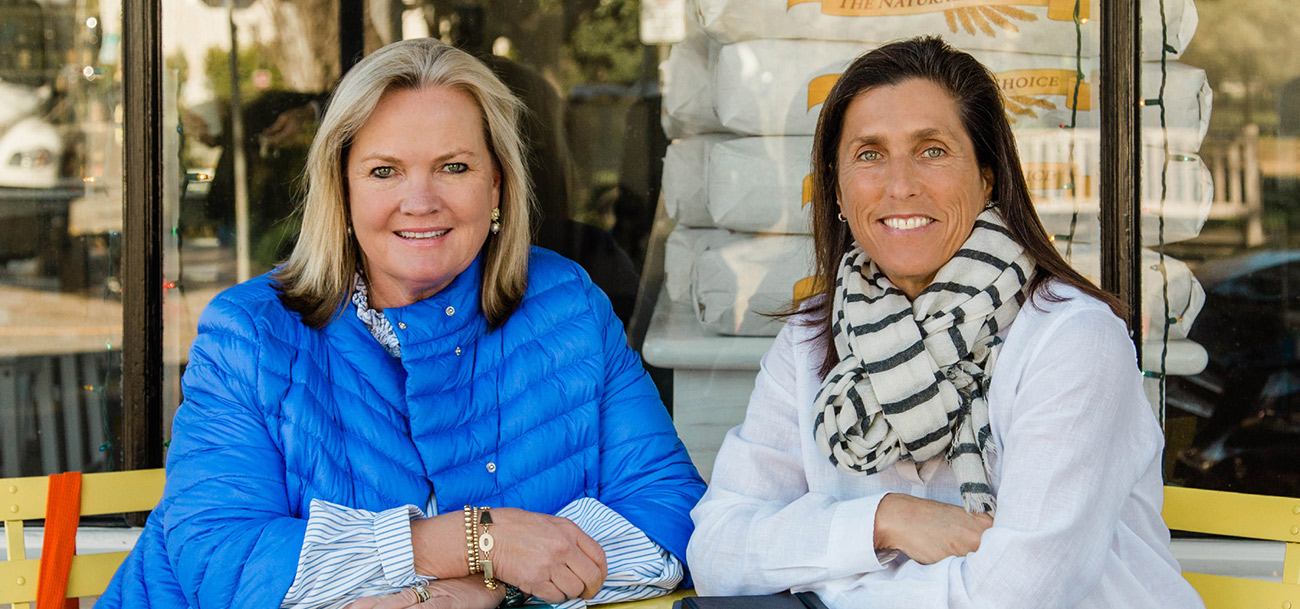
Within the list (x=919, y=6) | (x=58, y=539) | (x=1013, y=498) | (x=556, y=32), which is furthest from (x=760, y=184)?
(x=58, y=539)

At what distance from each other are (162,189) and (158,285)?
0.79 feet

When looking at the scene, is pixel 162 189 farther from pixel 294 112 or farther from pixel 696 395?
pixel 696 395

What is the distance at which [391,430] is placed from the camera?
1.78m

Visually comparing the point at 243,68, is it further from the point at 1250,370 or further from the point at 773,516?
the point at 1250,370

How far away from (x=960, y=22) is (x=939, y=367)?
1444mm

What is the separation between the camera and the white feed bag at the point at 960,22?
2619 mm

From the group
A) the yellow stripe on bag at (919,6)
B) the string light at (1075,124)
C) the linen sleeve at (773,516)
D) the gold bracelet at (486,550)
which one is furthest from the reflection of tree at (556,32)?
the gold bracelet at (486,550)

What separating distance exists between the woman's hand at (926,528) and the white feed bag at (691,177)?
1470mm

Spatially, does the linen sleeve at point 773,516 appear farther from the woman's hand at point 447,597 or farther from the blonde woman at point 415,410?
the woman's hand at point 447,597

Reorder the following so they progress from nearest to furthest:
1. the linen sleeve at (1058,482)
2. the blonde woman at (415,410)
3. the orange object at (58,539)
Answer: the linen sleeve at (1058,482)
the blonde woman at (415,410)
the orange object at (58,539)

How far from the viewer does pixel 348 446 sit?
1.75 metres

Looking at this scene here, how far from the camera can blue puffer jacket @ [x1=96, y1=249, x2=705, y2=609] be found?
1645 mm

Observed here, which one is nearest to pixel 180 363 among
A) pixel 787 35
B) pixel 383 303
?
pixel 383 303

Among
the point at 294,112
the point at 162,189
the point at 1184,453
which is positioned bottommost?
the point at 1184,453
